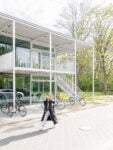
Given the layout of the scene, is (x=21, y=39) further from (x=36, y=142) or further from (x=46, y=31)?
(x=36, y=142)

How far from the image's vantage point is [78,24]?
36.2 meters

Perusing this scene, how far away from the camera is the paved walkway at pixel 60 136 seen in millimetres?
7969

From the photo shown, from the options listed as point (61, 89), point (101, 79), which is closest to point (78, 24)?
point (101, 79)

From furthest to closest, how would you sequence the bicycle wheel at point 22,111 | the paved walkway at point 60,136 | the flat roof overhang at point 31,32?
1. the flat roof overhang at point 31,32
2. the bicycle wheel at point 22,111
3. the paved walkway at point 60,136

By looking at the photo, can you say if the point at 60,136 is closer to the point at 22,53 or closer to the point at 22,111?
the point at 22,111

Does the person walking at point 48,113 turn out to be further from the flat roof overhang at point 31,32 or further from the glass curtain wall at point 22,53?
the glass curtain wall at point 22,53

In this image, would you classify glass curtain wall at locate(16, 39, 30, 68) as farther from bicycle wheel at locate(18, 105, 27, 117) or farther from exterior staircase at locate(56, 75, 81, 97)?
exterior staircase at locate(56, 75, 81, 97)

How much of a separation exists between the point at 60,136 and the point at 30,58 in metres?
11.2

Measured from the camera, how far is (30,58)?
19547 mm

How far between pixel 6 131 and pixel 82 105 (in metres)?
10.3

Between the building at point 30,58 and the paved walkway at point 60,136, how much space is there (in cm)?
490

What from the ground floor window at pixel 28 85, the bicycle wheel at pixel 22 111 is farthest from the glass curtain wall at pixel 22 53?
the bicycle wheel at pixel 22 111

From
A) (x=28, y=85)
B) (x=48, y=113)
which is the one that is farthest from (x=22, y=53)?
(x=48, y=113)

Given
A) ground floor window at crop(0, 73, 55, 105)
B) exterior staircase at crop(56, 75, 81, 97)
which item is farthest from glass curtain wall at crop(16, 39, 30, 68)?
exterior staircase at crop(56, 75, 81, 97)
